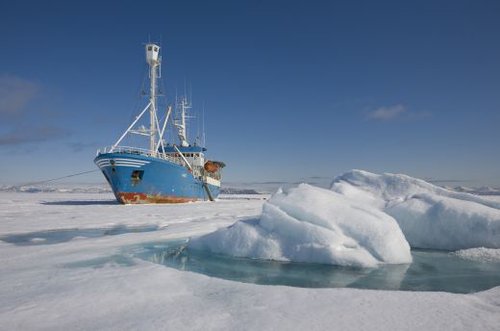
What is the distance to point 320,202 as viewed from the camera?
19.1 ft

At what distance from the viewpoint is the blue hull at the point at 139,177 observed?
23.0 m

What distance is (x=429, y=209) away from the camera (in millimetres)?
6898

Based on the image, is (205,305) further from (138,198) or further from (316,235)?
(138,198)

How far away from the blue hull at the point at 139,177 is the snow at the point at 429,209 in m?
17.7

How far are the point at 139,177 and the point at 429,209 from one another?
20.3 metres

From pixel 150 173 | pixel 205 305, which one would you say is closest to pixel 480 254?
pixel 205 305

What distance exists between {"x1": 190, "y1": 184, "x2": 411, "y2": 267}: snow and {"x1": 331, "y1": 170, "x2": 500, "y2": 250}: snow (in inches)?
55.0

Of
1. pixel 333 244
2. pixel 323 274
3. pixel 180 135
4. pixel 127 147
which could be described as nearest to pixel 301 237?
pixel 333 244

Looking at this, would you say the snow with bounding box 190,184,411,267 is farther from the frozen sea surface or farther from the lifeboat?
the lifeboat

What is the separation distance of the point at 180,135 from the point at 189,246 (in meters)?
Result: 35.2

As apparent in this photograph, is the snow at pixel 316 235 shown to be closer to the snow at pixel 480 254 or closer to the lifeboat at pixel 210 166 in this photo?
the snow at pixel 480 254

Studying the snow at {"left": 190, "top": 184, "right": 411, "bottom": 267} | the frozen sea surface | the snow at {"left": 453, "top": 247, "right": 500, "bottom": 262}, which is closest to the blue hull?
the frozen sea surface

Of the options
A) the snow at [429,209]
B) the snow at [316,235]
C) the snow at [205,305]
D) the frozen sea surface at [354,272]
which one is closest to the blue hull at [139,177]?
the snow at [429,209]

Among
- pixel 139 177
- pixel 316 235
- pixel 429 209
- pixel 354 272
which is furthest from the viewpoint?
pixel 139 177
